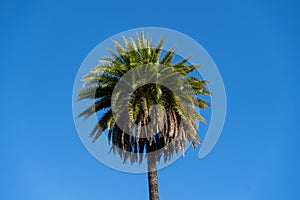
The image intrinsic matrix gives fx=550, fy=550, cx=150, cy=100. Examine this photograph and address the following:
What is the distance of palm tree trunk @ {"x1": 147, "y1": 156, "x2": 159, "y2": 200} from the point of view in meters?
29.1

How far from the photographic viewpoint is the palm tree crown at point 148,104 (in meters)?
29.9

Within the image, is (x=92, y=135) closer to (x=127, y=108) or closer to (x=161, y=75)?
(x=127, y=108)

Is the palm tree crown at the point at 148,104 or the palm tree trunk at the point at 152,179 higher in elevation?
the palm tree crown at the point at 148,104

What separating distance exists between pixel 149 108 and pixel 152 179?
12.5 feet

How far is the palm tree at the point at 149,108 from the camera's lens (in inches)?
1174

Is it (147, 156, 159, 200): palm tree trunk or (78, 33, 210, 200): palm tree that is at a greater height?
(78, 33, 210, 200): palm tree

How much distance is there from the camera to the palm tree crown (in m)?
29.9

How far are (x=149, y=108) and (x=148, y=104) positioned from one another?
256 millimetres

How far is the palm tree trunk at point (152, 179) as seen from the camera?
29094mm

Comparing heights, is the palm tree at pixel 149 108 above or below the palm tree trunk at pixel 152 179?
above

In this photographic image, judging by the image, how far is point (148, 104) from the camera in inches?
1180

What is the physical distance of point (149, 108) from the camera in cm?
2986

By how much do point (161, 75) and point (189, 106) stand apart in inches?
92.8

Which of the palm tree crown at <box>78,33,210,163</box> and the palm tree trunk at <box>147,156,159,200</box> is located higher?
the palm tree crown at <box>78,33,210,163</box>
